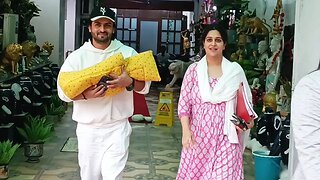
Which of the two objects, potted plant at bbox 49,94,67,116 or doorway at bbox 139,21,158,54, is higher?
doorway at bbox 139,21,158,54

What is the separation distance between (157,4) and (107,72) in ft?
51.4

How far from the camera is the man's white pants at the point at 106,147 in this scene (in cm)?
314

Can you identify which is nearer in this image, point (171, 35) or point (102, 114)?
point (102, 114)

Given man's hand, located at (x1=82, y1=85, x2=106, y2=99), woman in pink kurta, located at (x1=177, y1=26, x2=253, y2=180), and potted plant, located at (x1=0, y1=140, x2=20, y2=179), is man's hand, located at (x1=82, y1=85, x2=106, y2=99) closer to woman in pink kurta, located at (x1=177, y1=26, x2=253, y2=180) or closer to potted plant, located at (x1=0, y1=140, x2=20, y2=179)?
woman in pink kurta, located at (x1=177, y1=26, x2=253, y2=180)

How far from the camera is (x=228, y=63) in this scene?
10.8 feet

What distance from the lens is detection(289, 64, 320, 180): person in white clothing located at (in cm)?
142

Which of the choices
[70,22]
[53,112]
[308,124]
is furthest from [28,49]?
[70,22]

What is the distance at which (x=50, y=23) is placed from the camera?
10047mm

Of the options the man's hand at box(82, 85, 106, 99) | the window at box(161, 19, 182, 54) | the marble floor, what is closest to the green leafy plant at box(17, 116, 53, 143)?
the marble floor

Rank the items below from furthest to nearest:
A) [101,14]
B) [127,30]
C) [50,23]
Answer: [127,30] < [50,23] < [101,14]

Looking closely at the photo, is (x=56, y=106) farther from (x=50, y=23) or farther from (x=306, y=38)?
(x=306, y=38)

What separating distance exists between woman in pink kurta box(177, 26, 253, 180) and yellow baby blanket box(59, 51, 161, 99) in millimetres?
336

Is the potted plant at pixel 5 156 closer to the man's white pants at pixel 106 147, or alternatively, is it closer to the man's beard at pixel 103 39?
the man's white pants at pixel 106 147

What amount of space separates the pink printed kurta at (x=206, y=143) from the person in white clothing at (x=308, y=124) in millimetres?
1746
